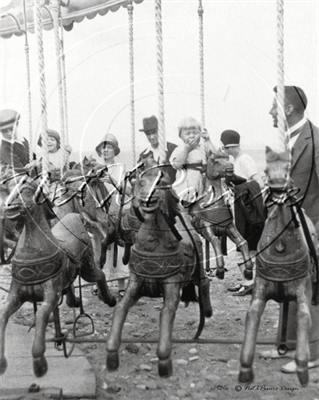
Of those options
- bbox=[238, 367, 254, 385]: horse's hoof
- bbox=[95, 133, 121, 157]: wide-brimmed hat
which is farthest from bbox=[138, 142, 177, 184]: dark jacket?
bbox=[238, 367, 254, 385]: horse's hoof

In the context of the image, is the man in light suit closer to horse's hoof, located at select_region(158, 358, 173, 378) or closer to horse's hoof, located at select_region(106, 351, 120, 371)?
horse's hoof, located at select_region(158, 358, 173, 378)

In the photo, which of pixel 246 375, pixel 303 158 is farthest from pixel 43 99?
pixel 246 375

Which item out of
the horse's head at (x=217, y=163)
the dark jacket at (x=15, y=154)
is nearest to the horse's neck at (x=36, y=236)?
the dark jacket at (x=15, y=154)

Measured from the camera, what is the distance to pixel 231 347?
379 cm

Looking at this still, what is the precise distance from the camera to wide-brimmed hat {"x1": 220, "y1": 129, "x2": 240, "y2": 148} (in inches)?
74.2

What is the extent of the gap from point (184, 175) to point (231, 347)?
6.86ft

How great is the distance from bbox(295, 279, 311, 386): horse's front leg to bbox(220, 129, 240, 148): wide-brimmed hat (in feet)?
2.19

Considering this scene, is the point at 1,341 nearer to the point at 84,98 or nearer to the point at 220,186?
the point at 84,98

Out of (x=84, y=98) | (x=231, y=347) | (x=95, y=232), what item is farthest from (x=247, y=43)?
(x=231, y=347)

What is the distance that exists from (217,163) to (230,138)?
2.21 feet

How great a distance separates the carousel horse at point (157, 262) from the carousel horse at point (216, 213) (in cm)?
34

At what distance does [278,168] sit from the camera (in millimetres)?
1781

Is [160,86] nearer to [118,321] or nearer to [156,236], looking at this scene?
[156,236]

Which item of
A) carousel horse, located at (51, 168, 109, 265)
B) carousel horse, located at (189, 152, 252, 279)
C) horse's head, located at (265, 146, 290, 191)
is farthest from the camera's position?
carousel horse, located at (189, 152, 252, 279)
